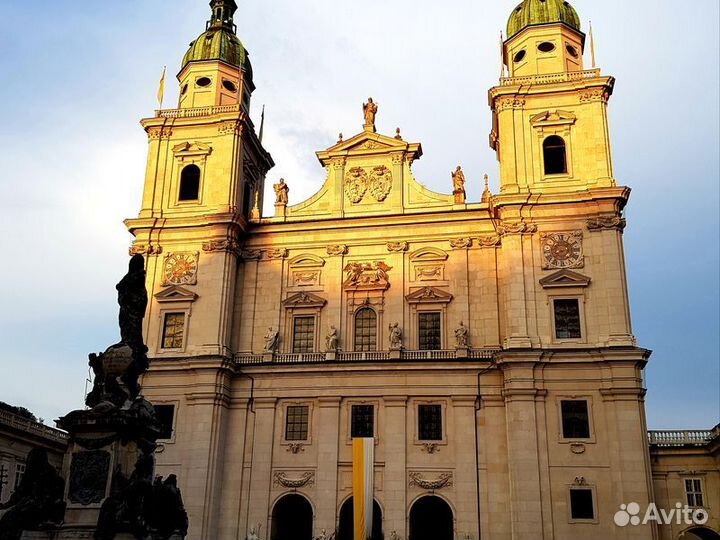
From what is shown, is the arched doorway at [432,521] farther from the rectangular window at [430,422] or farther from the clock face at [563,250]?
the clock face at [563,250]

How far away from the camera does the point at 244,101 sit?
41031 mm

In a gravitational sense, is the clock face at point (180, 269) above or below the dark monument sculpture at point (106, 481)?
above

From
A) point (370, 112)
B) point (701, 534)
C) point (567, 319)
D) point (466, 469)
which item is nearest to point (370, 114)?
point (370, 112)

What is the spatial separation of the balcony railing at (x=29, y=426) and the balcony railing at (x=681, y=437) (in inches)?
1027

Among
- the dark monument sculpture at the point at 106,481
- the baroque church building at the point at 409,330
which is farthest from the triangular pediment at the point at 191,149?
the dark monument sculpture at the point at 106,481

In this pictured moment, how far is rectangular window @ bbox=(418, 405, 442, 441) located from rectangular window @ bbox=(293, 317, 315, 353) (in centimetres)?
579

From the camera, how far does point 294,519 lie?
3316 cm

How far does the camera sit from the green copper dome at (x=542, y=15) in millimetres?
37000

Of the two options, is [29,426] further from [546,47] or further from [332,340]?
[546,47]

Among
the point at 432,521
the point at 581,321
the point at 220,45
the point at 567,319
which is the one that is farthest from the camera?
the point at 220,45

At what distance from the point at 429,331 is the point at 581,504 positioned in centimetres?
927

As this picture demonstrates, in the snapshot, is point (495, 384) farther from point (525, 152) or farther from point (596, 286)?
point (525, 152)

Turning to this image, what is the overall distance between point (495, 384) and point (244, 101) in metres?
20.7

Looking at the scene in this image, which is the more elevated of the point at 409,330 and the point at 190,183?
the point at 190,183
